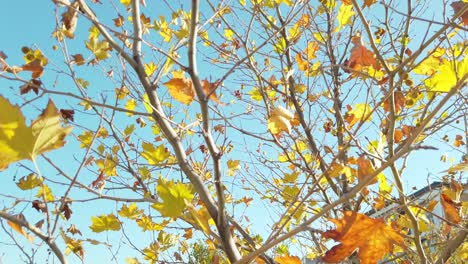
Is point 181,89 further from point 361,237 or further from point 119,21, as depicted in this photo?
point 119,21

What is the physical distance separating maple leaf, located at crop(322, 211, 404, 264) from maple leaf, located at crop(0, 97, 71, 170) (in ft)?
2.05

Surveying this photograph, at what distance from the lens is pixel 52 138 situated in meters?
0.72

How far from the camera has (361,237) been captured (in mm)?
1096

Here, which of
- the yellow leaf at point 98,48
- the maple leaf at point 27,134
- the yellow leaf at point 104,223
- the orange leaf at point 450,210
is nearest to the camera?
the maple leaf at point 27,134

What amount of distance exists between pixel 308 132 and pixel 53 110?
2.26 meters

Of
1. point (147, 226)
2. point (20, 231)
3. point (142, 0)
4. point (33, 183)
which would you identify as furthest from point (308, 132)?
point (20, 231)

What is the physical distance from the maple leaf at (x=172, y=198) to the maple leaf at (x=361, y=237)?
355 millimetres

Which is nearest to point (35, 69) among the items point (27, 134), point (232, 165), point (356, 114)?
point (27, 134)

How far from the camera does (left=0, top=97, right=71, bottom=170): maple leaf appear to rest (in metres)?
0.68

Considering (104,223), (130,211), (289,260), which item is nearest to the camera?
(289,260)

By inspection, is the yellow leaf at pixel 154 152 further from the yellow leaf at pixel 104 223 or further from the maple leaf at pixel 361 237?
the maple leaf at pixel 361 237

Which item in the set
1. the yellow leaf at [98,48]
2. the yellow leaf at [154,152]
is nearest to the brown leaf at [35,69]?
the yellow leaf at [98,48]

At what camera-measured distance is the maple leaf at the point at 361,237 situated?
3.27ft

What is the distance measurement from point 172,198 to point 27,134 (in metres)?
0.44
